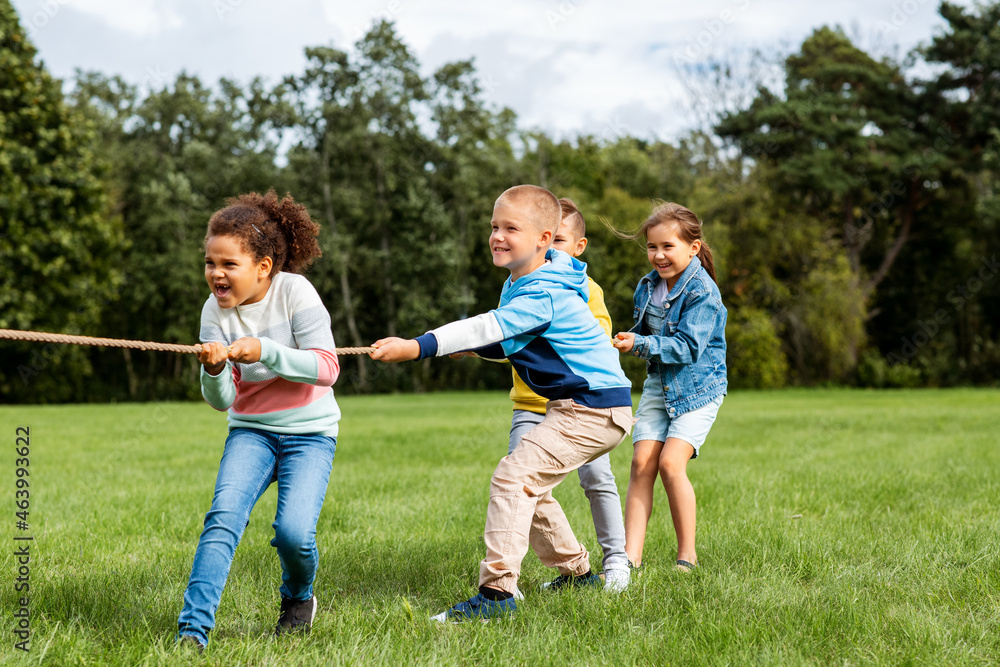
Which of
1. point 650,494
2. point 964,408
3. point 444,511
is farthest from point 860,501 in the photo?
point 964,408

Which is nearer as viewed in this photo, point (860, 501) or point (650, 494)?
point (650, 494)

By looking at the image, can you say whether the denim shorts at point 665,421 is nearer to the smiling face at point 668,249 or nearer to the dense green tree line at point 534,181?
the smiling face at point 668,249

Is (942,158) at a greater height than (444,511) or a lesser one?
greater

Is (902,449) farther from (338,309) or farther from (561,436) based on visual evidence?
(338,309)

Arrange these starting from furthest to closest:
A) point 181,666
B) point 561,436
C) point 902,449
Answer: point 902,449 < point 561,436 < point 181,666

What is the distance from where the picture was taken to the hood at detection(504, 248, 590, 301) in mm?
3559

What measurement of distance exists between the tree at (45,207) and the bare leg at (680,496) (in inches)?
973

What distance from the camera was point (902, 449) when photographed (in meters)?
10.2

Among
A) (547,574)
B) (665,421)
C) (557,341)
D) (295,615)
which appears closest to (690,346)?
(665,421)

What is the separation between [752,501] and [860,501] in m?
0.82

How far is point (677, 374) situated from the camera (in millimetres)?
4543

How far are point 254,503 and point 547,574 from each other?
1764mm

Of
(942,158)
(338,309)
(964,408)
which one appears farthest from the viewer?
(338,309)

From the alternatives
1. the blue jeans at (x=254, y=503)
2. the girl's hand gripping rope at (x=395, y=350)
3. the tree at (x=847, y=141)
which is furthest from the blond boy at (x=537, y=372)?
the tree at (x=847, y=141)
